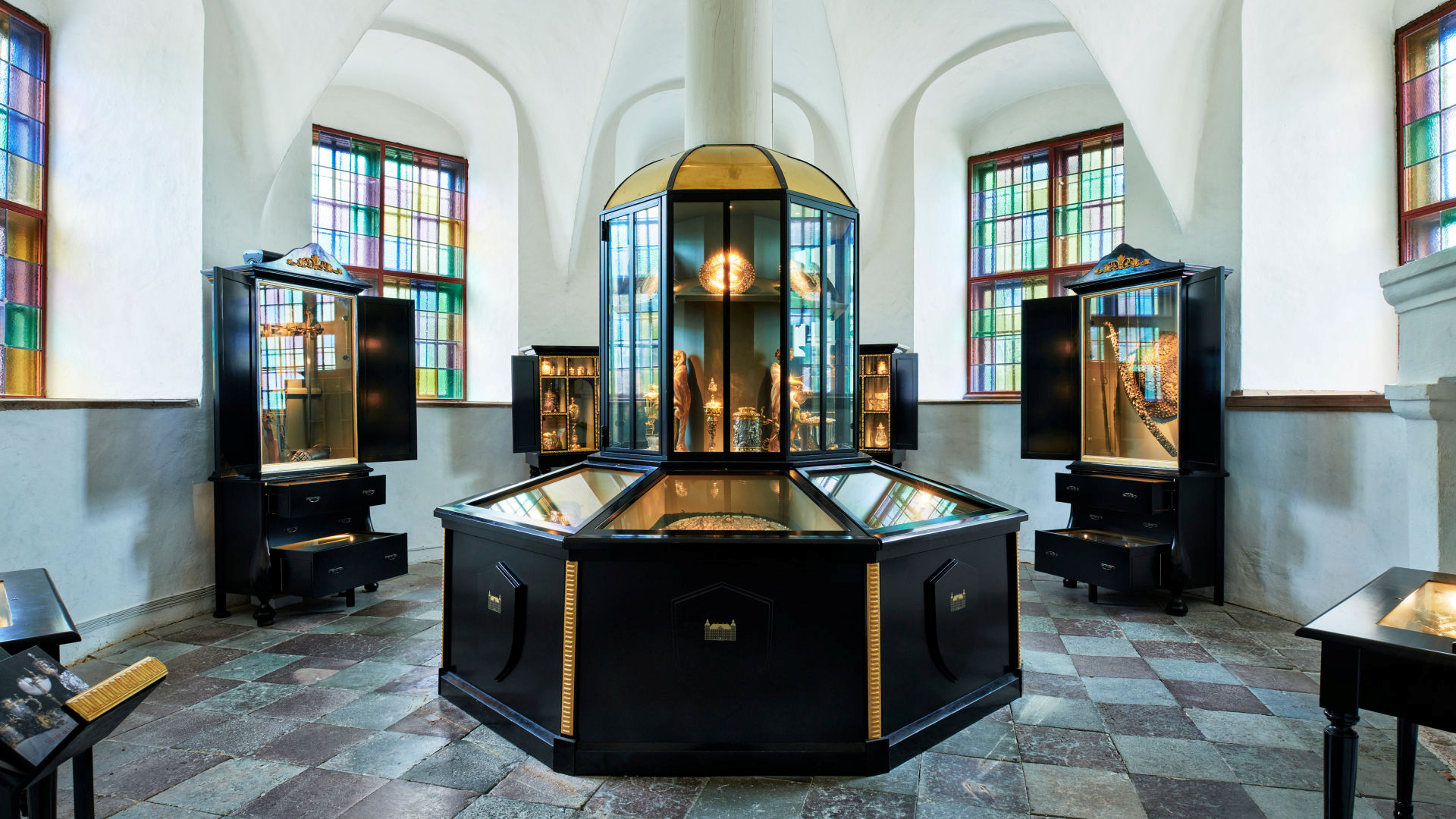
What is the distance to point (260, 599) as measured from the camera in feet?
15.4

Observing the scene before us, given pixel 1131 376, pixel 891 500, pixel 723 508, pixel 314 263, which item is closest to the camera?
pixel 723 508

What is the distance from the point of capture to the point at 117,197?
482 centimetres

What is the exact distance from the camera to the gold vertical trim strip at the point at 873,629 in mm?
2695

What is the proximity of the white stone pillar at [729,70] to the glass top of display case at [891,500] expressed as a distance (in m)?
2.06

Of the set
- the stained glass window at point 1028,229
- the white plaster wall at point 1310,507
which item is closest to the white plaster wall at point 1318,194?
the white plaster wall at point 1310,507

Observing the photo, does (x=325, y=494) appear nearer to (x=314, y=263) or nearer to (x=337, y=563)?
(x=337, y=563)

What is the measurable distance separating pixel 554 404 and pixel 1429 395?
6264mm

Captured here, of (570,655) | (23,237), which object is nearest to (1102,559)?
(570,655)

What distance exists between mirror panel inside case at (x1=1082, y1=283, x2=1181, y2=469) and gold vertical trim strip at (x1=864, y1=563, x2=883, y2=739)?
3565 mm

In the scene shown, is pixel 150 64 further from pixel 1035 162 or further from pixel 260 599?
pixel 1035 162

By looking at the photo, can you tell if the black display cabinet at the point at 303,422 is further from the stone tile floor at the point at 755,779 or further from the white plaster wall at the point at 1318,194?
the white plaster wall at the point at 1318,194

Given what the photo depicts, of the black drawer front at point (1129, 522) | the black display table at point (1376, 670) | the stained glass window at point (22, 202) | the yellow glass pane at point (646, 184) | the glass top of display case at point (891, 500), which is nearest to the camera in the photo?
the black display table at point (1376, 670)

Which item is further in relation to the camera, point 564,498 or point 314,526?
point 314,526

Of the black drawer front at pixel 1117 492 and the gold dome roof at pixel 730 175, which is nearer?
the gold dome roof at pixel 730 175
